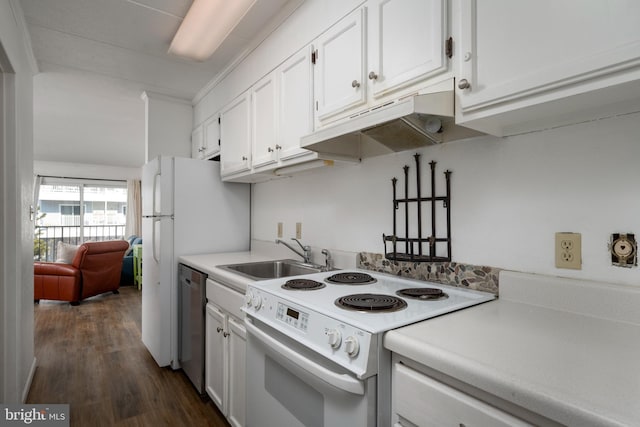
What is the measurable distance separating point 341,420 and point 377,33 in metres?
1.39

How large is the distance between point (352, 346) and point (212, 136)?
2.64 m

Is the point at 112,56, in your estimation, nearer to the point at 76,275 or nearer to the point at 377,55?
the point at 377,55

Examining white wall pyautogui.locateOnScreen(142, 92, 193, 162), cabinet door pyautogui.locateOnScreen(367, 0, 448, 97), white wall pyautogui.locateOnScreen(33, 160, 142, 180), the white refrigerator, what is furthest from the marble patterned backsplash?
white wall pyautogui.locateOnScreen(33, 160, 142, 180)

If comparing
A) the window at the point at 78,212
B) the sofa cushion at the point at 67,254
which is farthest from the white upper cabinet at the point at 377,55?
the window at the point at 78,212

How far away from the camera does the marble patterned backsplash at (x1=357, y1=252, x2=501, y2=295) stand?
1304 millimetres

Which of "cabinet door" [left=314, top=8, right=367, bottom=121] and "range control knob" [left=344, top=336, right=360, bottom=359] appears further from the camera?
"cabinet door" [left=314, top=8, right=367, bottom=121]

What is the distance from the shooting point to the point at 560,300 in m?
1.09

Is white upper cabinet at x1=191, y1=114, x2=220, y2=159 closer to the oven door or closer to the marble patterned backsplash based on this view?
the marble patterned backsplash

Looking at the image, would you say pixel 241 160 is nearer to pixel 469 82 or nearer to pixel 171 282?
pixel 171 282

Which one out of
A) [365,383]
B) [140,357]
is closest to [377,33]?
[365,383]

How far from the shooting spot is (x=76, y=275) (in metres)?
4.36

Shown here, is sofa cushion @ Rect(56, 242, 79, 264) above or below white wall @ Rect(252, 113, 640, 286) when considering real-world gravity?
below

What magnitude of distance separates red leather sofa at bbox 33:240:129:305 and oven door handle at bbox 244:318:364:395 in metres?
4.14

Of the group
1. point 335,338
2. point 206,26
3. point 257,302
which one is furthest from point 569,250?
point 206,26
